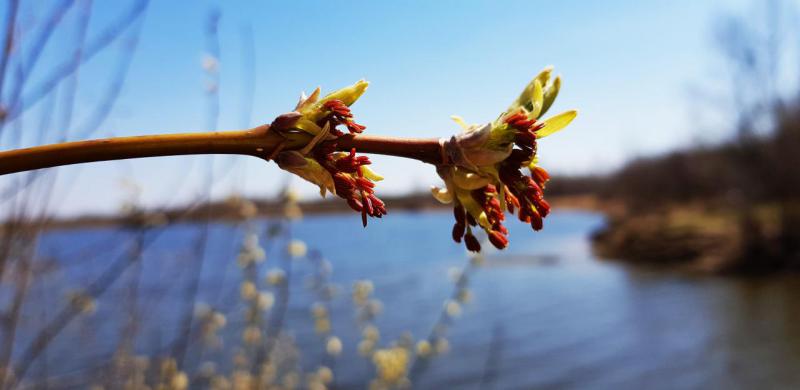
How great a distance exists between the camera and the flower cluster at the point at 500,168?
553mm

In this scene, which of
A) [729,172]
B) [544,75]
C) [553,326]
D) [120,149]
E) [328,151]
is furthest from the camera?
[729,172]

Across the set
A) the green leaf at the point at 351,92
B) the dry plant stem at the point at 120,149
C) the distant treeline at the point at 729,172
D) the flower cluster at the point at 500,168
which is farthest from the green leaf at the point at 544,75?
the distant treeline at the point at 729,172

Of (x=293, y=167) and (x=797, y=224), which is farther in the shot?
(x=797, y=224)

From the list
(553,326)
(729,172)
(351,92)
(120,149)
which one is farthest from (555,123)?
(729,172)

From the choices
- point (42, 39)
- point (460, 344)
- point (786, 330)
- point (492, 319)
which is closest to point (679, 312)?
point (786, 330)

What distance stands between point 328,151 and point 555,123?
25 cm

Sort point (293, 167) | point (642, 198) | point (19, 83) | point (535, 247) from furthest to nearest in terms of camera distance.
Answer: point (642, 198), point (535, 247), point (19, 83), point (293, 167)

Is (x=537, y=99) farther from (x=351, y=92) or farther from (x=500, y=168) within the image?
(x=351, y=92)

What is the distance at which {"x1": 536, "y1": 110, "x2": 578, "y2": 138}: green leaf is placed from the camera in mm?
597

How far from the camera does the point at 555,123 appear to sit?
0.61m

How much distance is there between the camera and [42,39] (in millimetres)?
1592

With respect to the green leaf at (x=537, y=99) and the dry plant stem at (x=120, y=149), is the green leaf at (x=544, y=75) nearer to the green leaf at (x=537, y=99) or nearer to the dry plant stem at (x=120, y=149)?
the green leaf at (x=537, y=99)

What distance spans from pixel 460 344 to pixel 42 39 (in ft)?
37.9

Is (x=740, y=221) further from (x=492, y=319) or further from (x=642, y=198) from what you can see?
(x=642, y=198)
